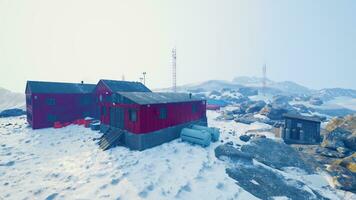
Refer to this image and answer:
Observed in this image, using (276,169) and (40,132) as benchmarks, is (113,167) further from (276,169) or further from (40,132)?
(40,132)

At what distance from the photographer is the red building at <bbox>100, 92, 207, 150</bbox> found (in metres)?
19.1

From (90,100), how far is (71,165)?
59.5ft

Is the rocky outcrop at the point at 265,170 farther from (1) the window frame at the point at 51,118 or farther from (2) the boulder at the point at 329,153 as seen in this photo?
(1) the window frame at the point at 51,118

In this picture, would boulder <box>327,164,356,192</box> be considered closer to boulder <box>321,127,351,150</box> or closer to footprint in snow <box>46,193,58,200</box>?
boulder <box>321,127,351,150</box>

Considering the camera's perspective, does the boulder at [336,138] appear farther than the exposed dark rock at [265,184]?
→ Yes

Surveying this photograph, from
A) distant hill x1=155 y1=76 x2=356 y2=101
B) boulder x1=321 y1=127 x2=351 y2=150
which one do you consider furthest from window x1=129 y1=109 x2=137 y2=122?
distant hill x1=155 y1=76 x2=356 y2=101

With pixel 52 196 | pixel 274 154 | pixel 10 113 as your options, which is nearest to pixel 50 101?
pixel 10 113

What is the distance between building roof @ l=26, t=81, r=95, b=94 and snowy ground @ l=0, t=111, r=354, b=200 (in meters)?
8.07

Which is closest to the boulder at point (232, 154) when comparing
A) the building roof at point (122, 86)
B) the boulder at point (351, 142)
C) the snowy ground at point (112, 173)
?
the snowy ground at point (112, 173)

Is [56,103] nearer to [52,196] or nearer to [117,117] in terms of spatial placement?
[117,117]

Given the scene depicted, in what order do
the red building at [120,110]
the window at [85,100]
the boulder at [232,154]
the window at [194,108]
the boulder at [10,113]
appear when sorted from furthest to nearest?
1. the boulder at [10,113]
2. the window at [85,100]
3. the window at [194,108]
4. the red building at [120,110]
5. the boulder at [232,154]

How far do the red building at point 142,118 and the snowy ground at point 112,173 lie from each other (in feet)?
3.42

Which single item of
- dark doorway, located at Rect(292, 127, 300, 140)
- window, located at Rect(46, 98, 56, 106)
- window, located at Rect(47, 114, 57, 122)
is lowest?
dark doorway, located at Rect(292, 127, 300, 140)

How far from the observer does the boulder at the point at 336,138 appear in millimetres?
22422
